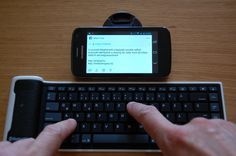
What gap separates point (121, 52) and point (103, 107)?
0.13m

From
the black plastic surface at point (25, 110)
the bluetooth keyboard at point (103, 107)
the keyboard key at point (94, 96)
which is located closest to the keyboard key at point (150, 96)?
the bluetooth keyboard at point (103, 107)

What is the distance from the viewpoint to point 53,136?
1.72 ft

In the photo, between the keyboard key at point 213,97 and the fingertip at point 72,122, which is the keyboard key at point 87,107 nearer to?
the fingertip at point 72,122

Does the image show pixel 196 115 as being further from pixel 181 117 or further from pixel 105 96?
pixel 105 96

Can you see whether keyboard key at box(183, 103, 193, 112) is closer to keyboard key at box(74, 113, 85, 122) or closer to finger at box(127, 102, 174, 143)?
finger at box(127, 102, 174, 143)

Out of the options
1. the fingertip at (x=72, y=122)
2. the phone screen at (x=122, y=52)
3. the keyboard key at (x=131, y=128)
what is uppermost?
the phone screen at (x=122, y=52)

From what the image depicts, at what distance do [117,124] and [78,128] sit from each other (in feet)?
0.26

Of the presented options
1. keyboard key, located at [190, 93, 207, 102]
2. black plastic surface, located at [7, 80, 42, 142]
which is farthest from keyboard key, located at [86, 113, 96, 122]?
keyboard key, located at [190, 93, 207, 102]

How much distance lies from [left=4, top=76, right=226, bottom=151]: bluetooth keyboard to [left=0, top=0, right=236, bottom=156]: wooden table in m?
0.04

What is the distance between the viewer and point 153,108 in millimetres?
555

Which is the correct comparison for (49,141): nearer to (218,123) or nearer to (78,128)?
(78,128)

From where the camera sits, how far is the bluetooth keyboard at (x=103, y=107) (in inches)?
22.5

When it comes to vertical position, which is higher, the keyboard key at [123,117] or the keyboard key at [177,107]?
the keyboard key at [177,107]

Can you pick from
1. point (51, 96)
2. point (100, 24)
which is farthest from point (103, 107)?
point (100, 24)
